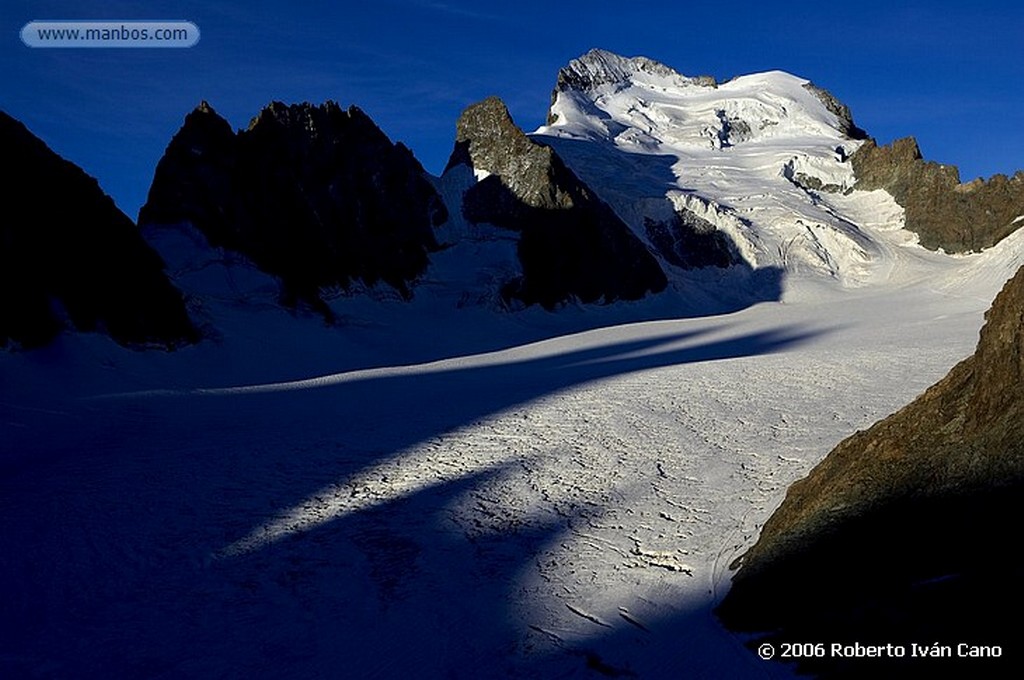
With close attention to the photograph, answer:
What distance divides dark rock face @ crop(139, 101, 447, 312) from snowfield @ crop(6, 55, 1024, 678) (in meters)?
6.29

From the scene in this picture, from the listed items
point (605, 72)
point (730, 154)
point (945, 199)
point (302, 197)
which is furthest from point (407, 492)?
point (605, 72)

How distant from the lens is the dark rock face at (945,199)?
2537 inches

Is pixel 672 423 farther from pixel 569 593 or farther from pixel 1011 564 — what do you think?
pixel 1011 564

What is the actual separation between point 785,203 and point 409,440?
6250 cm

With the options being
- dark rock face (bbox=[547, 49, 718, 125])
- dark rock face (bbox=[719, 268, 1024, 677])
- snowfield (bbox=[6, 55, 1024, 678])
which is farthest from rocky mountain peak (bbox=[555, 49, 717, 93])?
dark rock face (bbox=[719, 268, 1024, 677])

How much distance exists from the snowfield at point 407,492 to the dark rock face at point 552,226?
669 inches

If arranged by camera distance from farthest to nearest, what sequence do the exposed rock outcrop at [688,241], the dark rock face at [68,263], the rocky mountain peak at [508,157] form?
the exposed rock outcrop at [688,241], the rocky mountain peak at [508,157], the dark rock face at [68,263]

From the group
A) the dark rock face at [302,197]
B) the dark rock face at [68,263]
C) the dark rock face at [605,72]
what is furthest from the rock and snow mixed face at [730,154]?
the dark rock face at [68,263]

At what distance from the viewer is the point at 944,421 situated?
29.0ft

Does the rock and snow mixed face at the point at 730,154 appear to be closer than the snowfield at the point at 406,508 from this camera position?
No

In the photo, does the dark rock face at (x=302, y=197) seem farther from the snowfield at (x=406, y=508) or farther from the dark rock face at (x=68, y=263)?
the snowfield at (x=406, y=508)

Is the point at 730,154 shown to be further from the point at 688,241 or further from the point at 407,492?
the point at 407,492

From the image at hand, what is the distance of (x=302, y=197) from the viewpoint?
157 feet

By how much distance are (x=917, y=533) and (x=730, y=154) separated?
8377cm
